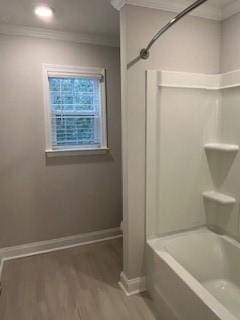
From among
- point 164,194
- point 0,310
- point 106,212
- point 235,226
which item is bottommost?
point 0,310

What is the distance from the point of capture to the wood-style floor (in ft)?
6.46

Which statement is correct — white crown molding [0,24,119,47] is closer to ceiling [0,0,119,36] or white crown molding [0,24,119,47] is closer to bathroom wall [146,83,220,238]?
ceiling [0,0,119,36]

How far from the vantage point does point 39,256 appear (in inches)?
111

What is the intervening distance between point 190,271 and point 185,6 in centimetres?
228

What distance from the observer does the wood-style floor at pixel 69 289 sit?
6.46 ft

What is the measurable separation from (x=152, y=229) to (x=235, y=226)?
0.75 meters

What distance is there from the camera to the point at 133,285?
221cm

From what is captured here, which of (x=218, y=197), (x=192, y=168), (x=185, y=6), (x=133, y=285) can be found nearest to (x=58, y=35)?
(x=185, y=6)

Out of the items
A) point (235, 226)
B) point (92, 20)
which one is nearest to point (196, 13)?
point (92, 20)

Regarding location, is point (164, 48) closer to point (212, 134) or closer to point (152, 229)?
point (212, 134)

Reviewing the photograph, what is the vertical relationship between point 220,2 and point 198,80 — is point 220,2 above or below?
above

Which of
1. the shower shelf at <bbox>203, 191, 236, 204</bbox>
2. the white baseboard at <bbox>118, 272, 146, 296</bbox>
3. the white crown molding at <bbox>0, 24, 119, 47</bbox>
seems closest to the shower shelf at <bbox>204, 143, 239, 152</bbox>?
the shower shelf at <bbox>203, 191, 236, 204</bbox>

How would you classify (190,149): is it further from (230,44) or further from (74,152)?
(74,152)

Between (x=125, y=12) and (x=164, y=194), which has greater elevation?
(x=125, y=12)
